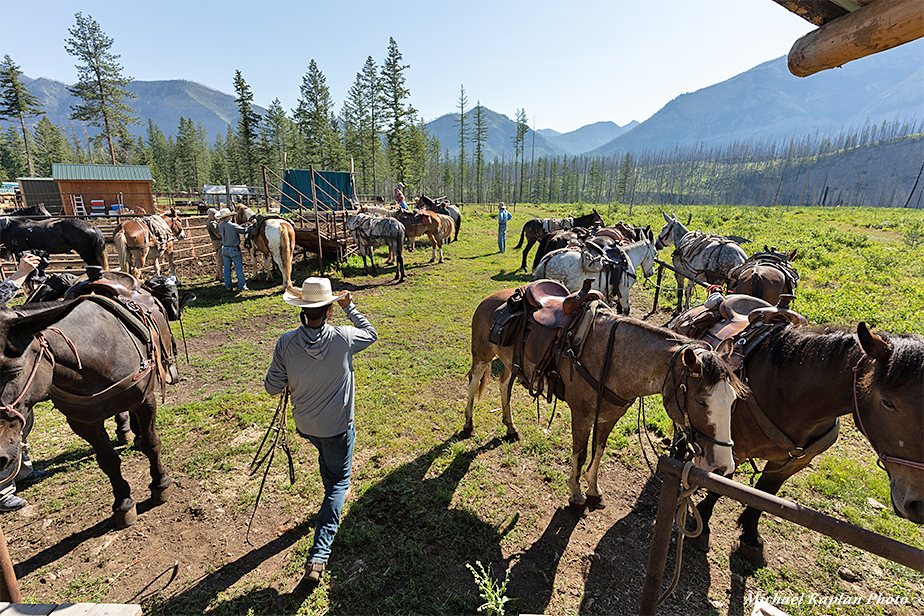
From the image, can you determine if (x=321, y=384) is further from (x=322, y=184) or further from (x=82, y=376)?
(x=322, y=184)

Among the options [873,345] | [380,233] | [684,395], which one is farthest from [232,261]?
[873,345]

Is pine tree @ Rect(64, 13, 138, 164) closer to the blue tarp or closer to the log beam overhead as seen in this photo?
the blue tarp

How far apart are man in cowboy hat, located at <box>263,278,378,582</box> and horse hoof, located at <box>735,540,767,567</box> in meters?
3.77

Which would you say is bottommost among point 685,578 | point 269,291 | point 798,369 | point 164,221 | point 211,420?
point 685,578

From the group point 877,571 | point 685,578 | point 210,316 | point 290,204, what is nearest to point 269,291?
point 210,316

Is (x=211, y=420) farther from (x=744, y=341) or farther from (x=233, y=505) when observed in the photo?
(x=744, y=341)

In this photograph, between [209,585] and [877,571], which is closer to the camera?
[209,585]

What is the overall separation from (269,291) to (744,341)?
11.6 metres

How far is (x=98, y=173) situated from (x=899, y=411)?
→ 43.1 metres

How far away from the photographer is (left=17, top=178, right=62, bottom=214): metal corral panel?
28844 mm

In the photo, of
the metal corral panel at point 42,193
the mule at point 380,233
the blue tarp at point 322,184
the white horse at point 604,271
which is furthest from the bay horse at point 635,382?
the metal corral panel at point 42,193

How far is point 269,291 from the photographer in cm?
1103

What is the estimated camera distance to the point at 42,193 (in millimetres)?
29172

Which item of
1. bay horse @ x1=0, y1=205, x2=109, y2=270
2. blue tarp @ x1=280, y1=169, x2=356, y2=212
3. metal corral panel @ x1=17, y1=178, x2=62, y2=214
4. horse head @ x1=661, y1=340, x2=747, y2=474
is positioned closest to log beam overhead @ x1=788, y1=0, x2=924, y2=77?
horse head @ x1=661, y1=340, x2=747, y2=474
